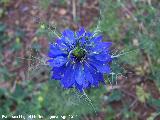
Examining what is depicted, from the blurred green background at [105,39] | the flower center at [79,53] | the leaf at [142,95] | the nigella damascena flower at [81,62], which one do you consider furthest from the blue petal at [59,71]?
the leaf at [142,95]

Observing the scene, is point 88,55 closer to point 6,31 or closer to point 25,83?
point 25,83

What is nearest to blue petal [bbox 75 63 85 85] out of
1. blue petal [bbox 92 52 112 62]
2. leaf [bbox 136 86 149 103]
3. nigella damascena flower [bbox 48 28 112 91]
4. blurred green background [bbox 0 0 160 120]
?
nigella damascena flower [bbox 48 28 112 91]

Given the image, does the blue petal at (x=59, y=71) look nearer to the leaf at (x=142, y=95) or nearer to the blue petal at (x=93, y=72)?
the blue petal at (x=93, y=72)

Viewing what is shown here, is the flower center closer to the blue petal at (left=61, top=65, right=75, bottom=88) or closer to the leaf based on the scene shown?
the blue petal at (left=61, top=65, right=75, bottom=88)

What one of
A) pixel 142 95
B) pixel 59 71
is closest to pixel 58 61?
pixel 59 71

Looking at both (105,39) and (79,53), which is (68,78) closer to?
(79,53)

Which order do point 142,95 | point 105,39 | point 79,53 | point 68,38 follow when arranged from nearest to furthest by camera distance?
1. point 79,53
2. point 68,38
3. point 142,95
4. point 105,39

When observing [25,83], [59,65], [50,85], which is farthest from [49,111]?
[59,65]
